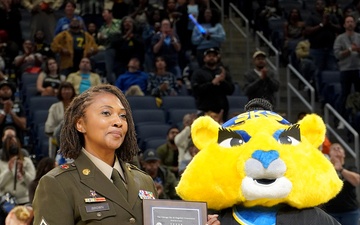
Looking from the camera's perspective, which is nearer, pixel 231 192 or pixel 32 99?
pixel 231 192

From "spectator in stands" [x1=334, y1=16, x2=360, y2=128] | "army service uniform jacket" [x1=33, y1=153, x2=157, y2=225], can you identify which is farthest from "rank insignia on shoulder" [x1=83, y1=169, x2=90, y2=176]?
"spectator in stands" [x1=334, y1=16, x2=360, y2=128]

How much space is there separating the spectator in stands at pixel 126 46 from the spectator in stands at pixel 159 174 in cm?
327

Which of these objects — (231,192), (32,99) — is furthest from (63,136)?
(32,99)

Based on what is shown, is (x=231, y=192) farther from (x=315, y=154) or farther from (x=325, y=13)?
(x=325, y=13)

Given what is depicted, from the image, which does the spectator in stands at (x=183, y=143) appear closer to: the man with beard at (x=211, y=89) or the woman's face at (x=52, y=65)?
the man with beard at (x=211, y=89)

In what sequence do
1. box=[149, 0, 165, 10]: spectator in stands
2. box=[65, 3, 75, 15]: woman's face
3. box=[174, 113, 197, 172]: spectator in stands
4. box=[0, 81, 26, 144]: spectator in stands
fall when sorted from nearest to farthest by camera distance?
box=[174, 113, 197, 172]: spectator in stands → box=[0, 81, 26, 144]: spectator in stands → box=[65, 3, 75, 15]: woman's face → box=[149, 0, 165, 10]: spectator in stands

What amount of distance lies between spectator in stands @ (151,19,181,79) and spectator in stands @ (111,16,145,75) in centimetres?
23

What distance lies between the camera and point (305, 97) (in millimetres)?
Result: 13914

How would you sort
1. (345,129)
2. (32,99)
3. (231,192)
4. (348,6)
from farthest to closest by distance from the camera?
(348,6), (345,129), (32,99), (231,192)

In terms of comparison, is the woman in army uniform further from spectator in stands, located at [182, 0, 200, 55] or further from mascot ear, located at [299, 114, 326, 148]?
spectator in stands, located at [182, 0, 200, 55]

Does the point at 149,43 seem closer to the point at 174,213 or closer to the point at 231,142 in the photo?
the point at 231,142

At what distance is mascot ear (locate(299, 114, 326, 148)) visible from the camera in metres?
4.95

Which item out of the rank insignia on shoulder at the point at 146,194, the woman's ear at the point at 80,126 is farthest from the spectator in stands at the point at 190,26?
the woman's ear at the point at 80,126

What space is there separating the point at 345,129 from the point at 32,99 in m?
4.02
